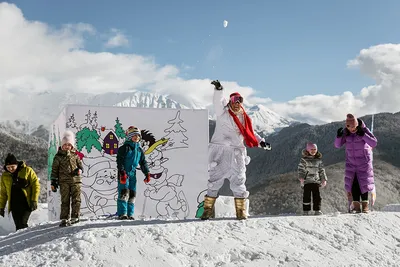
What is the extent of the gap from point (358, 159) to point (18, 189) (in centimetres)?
612

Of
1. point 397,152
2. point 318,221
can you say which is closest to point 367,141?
point 318,221

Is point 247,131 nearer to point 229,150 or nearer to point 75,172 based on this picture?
point 229,150

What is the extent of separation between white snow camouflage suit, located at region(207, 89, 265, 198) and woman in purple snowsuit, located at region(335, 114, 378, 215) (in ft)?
6.97

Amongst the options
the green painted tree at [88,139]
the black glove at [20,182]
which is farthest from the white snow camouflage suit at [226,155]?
the green painted tree at [88,139]

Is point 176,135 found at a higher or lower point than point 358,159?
higher

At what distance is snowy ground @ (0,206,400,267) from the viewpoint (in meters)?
5.17

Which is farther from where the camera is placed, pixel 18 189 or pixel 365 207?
pixel 18 189

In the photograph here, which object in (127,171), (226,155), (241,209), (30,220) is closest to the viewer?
(241,209)

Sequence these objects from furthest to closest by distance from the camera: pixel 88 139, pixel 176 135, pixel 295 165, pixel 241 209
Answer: pixel 295 165 < pixel 176 135 < pixel 88 139 < pixel 241 209

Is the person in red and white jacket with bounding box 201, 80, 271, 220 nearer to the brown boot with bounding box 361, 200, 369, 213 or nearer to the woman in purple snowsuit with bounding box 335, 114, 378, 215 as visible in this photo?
the woman in purple snowsuit with bounding box 335, 114, 378, 215

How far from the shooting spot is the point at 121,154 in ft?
23.7

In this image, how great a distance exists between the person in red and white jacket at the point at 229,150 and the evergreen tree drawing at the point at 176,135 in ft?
11.1

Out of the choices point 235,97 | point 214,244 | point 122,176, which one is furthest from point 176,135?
point 214,244

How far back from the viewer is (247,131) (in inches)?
271
